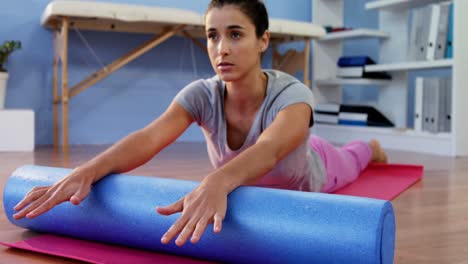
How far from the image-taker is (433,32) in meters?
2.78

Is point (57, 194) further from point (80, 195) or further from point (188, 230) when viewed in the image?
point (188, 230)

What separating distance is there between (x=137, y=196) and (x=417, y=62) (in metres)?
2.23

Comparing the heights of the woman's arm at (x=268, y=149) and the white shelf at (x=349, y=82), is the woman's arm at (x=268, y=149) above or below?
below

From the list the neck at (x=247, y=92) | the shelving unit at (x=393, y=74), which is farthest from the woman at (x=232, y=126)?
the shelving unit at (x=393, y=74)

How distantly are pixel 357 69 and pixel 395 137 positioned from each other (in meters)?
0.49

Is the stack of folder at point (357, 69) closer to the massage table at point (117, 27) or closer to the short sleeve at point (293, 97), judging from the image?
the massage table at point (117, 27)

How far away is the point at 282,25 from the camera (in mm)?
2828

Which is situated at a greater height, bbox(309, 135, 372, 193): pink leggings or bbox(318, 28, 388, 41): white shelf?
bbox(318, 28, 388, 41): white shelf

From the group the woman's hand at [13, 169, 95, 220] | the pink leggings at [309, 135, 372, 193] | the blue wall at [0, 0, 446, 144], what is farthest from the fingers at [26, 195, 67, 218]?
the blue wall at [0, 0, 446, 144]

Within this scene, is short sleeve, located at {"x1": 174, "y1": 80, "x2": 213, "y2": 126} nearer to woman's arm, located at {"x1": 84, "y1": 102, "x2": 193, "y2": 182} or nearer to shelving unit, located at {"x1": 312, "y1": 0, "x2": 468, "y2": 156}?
woman's arm, located at {"x1": 84, "y1": 102, "x2": 193, "y2": 182}

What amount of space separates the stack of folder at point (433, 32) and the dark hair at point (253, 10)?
187 centimetres

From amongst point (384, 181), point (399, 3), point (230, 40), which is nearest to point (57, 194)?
point (230, 40)

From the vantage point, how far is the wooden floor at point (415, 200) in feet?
2.95

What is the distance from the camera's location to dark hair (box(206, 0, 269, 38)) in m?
1.08
